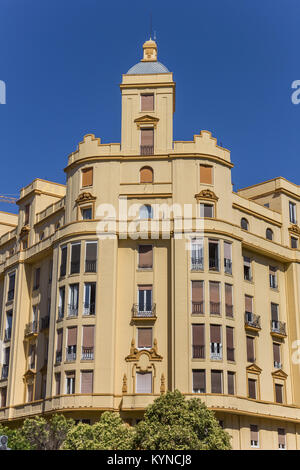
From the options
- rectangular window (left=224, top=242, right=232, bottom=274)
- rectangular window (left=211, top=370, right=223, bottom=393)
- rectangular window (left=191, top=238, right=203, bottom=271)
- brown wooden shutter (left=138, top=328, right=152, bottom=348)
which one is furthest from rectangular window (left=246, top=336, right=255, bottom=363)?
brown wooden shutter (left=138, top=328, right=152, bottom=348)

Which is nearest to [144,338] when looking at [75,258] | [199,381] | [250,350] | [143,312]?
[143,312]

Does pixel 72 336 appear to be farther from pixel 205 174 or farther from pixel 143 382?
pixel 205 174

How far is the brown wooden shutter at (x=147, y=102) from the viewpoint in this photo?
56.9m

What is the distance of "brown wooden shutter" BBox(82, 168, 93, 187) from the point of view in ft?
181

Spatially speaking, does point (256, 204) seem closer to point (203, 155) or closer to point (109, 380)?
point (203, 155)

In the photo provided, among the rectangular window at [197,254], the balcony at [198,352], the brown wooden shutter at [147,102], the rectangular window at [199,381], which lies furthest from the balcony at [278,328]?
the brown wooden shutter at [147,102]

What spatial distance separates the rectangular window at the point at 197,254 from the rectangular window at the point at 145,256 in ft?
10.4

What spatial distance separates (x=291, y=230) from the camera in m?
61.4

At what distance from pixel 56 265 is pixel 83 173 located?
7.15 m

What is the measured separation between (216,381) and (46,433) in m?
12.8

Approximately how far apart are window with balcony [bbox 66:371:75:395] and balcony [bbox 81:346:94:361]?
4.15 ft

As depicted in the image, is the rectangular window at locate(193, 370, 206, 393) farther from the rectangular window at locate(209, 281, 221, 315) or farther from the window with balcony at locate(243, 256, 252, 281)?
the window with balcony at locate(243, 256, 252, 281)

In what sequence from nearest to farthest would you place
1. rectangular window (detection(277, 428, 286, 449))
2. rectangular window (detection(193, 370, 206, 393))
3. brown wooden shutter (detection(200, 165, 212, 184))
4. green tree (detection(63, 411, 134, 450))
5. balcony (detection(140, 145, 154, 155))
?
1. green tree (detection(63, 411, 134, 450))
2. rectangular window (detection(193, 370, 206, 393))
3. rectangular window (detection(277, 428, 286, 449))
4. brown wooden shutter (detection(200, 165, 212, 184))
5. balcony (detection(140, 145, 154, 155))

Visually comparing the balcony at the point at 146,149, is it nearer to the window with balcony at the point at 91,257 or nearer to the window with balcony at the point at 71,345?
the window with balcony at the point at 91,257
